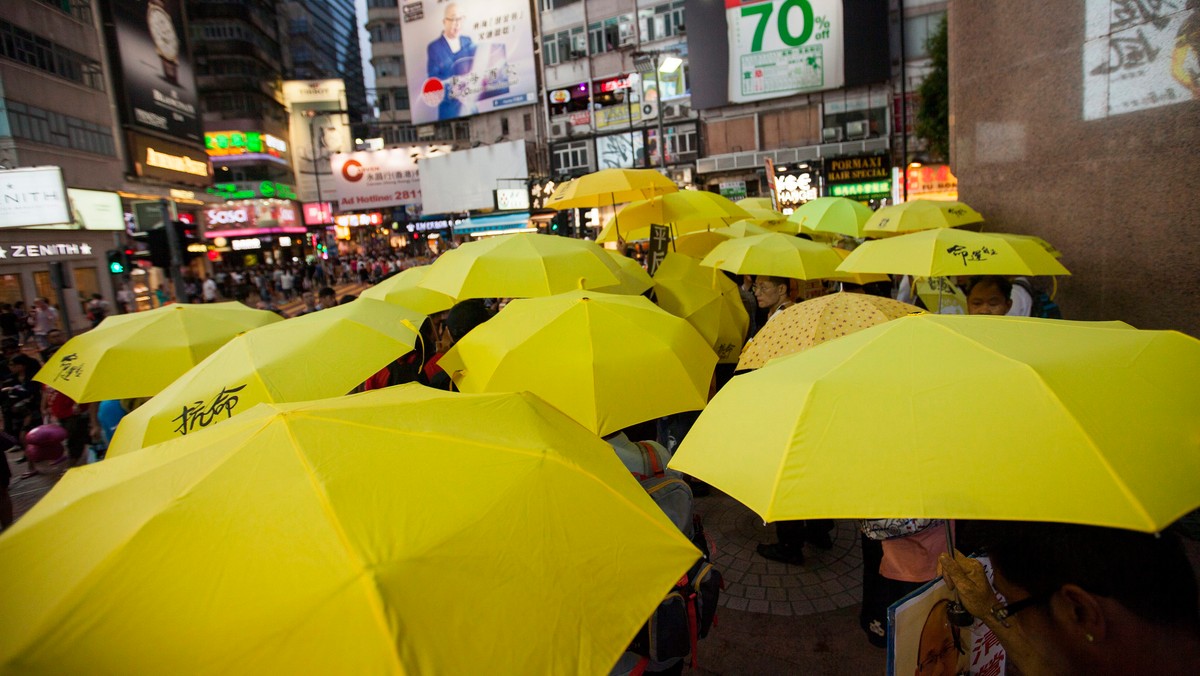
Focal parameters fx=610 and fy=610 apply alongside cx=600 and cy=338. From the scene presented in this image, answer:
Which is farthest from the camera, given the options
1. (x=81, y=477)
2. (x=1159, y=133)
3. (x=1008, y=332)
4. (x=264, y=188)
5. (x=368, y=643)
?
(x=264, y=188)

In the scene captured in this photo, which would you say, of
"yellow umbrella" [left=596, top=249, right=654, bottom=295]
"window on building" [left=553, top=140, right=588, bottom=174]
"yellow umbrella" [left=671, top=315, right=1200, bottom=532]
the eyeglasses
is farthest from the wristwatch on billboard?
the eyeglasses

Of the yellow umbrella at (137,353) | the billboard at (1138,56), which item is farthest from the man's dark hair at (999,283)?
the yellow umbrella at (137,353)

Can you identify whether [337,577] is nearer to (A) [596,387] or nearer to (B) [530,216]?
(A) [596,387]

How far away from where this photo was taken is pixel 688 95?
32156 mm

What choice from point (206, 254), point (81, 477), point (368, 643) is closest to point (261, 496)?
point (368, 643)

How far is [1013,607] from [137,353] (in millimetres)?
5485

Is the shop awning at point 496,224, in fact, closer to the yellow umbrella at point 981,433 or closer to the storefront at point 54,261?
the storefront at point 54,261

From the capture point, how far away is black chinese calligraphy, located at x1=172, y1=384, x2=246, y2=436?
9.59ft

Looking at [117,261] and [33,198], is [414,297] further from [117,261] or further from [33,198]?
[33,198]

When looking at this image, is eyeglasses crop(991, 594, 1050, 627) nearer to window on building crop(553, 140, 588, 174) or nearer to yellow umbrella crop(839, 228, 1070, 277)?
yellow umbrella crop(839, 228, 1070, 277)

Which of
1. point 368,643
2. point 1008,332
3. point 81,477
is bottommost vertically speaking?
point 368,643

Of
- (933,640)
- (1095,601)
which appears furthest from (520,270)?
(1095,601)

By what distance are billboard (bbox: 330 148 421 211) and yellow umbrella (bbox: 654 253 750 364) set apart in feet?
121

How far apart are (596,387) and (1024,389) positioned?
2.17 m
